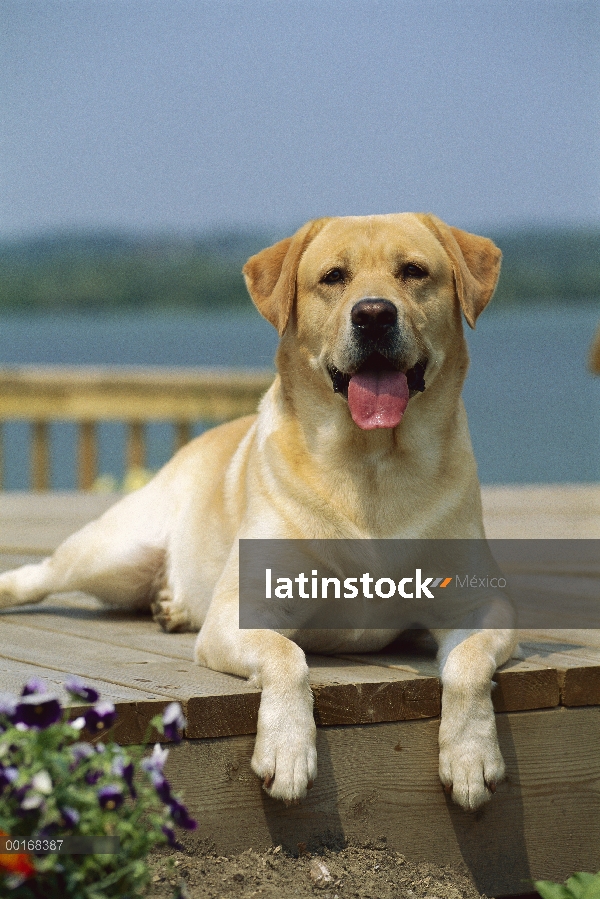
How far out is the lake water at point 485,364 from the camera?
1543 centimetres

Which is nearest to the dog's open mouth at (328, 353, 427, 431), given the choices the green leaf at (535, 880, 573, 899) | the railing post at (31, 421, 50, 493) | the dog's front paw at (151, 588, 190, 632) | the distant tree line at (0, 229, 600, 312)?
the dog's front paw at (151, 588, 190, 632)

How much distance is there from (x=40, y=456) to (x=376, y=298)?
16.3 feet

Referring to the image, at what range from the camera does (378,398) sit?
8.04ft

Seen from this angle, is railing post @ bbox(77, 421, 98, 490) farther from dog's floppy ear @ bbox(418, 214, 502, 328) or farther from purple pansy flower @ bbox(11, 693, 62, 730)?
purple pansy flower @ bbox(11, 693, 62, 730)

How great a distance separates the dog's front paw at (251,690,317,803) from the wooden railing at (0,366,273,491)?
4654mm

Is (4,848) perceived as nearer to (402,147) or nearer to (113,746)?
(113,746)

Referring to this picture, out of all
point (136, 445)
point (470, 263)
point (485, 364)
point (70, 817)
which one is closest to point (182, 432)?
point (136, 445)

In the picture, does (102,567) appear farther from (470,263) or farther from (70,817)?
(70,817)

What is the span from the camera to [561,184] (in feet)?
102

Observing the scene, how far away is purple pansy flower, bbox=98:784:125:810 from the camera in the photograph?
1.38m

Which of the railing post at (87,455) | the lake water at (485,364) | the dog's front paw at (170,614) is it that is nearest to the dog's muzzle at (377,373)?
the dog's front paw at (170,614)

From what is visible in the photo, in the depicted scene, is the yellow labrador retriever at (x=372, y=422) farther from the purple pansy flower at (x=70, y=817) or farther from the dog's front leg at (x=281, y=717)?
the purple pansy flower at (x=70, y=817)

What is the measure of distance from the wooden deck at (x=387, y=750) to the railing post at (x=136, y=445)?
414cm

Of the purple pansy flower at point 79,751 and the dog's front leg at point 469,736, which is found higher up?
the purple pansy flower at point 79,751
